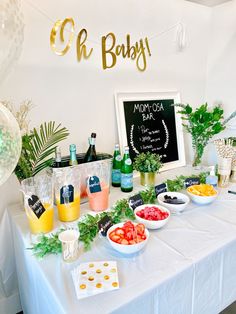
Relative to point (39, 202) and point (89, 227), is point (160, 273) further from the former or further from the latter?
point (39, 202)

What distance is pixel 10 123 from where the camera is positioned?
26.9 inches

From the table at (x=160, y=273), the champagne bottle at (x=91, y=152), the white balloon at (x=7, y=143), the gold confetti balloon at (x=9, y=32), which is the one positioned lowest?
the table at (x=160, y=273)

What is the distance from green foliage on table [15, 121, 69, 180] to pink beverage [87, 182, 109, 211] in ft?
0.96

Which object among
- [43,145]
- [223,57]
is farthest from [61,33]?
[223,57]

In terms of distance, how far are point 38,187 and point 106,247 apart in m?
0.39

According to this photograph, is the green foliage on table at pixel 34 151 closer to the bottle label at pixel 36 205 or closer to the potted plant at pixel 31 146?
the potted plant at pixel 31 146

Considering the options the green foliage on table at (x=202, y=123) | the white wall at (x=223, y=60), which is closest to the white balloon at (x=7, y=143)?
the green foliage on table at (x=202, y=123)

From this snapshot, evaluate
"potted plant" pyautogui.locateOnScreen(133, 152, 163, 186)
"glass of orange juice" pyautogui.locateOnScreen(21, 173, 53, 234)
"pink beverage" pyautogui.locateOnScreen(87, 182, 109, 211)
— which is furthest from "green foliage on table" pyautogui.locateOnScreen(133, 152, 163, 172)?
"glass of orange juice" pyautogui.locateOnScreen(21, 173, 53, 234)

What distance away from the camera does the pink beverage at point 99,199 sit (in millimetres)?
1155

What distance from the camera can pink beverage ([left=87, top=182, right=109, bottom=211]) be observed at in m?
1.16

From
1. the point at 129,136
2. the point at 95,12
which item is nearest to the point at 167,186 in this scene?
the point at 129,136

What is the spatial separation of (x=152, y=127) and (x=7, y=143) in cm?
124

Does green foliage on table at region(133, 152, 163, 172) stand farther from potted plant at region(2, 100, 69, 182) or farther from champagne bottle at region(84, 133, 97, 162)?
potted plant at region(2, 100, 69, 182)

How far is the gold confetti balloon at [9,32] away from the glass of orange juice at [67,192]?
52cm
